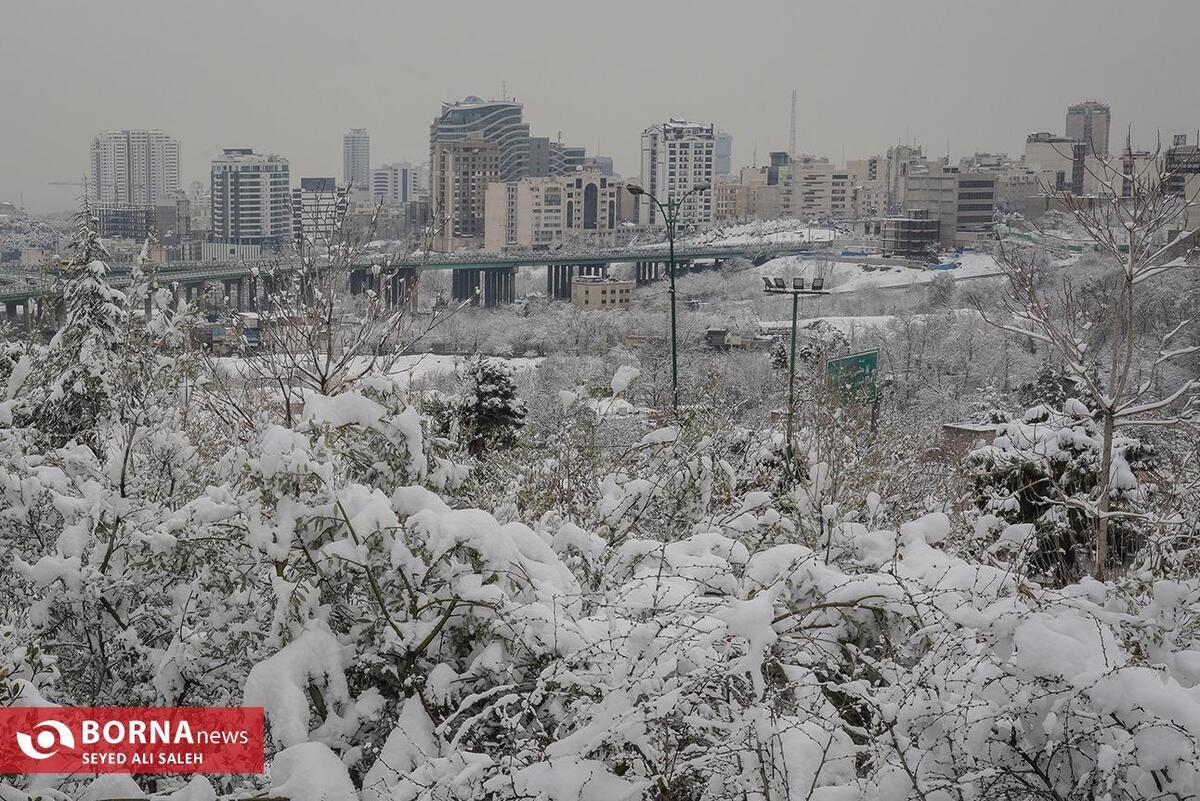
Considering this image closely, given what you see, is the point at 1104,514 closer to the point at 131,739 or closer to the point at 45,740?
the point at 131,739

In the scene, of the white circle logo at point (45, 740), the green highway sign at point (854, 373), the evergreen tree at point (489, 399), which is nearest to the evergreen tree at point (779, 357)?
the evergreen tree at point (489, 399)

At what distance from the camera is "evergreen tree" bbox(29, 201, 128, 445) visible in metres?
7.55

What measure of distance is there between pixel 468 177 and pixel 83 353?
366ft

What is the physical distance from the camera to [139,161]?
9206cm

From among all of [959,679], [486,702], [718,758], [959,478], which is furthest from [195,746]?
[959,478]

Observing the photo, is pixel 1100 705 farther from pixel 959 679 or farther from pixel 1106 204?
pixel 1106 204

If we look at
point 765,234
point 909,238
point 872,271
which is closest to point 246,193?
point 765,234

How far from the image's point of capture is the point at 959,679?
2197 millimetres

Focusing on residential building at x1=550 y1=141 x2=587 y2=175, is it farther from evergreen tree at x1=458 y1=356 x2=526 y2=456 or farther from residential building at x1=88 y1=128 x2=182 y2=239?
evergreen tree at x1=458 y1=356 x2=526 y2=456

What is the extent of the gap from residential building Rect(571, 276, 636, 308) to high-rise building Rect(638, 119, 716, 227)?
159 ft

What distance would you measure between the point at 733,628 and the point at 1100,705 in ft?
2.25

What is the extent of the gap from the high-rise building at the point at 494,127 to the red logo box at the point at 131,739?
130 metres

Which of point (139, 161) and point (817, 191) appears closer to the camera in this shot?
point (139, 161)

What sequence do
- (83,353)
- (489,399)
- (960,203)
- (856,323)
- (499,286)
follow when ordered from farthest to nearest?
(960,203), (499,286), (856,323), (489,399), (83,353)
